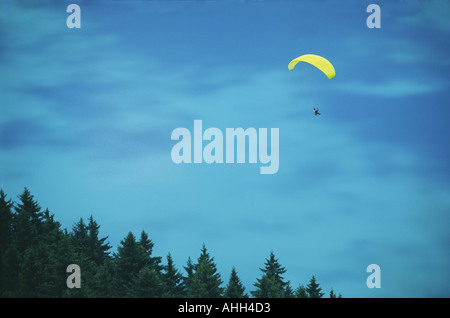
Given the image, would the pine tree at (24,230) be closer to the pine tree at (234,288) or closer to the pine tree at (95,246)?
the pine tree at (95,246)

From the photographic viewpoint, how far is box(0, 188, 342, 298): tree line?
158 feet

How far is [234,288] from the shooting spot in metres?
48.5

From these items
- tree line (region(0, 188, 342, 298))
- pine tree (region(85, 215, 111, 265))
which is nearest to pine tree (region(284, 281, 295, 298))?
tree line (region(0, 188, 342, 298))

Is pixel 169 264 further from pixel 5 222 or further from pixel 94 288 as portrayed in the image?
pixel 5 222

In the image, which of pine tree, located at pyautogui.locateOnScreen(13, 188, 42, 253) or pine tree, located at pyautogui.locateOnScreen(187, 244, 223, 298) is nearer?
pine tree, located at pyautogui.locateOnScreen(187, 244, 223, 298)

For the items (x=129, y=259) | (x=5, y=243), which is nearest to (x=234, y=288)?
(x=129, y=259)

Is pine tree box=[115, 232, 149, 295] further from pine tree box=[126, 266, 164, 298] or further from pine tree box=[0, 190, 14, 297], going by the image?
pine tree box=[0, 190, 14, 297]

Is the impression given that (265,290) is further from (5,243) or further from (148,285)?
(5,243)

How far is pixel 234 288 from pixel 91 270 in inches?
461

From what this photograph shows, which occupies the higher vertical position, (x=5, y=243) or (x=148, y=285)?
(x=5, y=243)

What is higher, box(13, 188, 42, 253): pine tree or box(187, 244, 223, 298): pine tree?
box(13, 188, 42, 253): pine tree
